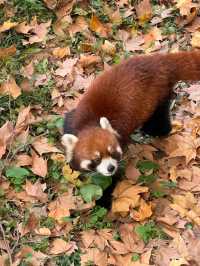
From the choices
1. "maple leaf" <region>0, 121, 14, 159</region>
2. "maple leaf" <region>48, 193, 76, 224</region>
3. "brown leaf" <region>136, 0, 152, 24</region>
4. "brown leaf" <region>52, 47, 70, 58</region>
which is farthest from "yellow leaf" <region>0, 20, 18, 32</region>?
"maple leaf" <region>48, 193, 76, 224</region>

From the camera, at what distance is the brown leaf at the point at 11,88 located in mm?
4568

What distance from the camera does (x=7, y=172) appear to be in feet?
13.2

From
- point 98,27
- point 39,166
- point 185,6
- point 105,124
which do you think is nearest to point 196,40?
point 185,6

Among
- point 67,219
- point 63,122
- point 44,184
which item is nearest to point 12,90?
A: point 63,122

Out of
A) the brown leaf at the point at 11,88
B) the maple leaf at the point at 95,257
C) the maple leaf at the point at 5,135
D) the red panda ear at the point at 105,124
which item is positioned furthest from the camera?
the brown leaf at the point at 11,88

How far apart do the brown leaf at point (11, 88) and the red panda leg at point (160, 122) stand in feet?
3.73

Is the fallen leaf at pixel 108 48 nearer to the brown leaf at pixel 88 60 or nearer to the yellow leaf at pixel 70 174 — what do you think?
the brown leaf at pixel 88 60

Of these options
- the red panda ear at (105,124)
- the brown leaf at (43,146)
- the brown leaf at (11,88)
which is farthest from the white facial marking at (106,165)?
the brown leaf at (11,88)

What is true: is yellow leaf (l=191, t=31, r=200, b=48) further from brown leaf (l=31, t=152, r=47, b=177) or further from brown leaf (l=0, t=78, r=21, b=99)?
brown leaf (l=31, t=152, r=47, b=177)

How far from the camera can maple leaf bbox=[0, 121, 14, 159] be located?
4.16m

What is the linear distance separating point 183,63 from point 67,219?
1451mm

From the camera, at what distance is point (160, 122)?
4.24 meters

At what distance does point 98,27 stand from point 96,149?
193cm

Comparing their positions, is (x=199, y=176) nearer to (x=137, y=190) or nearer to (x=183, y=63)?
(x=137, y=190)
